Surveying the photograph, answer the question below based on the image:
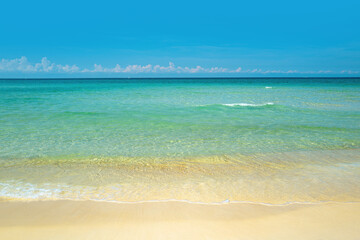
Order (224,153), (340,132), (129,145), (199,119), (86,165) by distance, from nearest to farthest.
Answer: (86,165) < (224,153) < (129,145) < (340,132) < (199,119)

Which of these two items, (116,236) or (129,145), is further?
(129,145)

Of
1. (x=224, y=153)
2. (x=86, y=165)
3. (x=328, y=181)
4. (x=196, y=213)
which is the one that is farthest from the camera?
(x=224, y=153)

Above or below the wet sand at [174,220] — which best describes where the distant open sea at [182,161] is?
above

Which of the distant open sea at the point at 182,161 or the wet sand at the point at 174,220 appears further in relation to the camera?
the distant open sea at the point at 182,161

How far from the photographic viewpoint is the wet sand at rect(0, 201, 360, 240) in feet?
11.0

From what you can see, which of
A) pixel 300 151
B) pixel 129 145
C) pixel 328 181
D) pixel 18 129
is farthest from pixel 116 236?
pixel 18 129

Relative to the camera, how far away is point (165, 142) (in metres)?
8.43

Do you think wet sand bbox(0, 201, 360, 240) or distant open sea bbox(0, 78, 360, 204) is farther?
distant open sea bbox(0, 78, 360, 204)

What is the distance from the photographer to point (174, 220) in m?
3.69

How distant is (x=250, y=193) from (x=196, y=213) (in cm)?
127

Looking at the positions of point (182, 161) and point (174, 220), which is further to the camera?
point (182, 161)

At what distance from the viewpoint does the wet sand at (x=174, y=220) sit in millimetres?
3338

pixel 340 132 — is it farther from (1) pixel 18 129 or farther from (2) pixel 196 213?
(1) pixel 18 129

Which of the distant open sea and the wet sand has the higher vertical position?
the distant open sea
